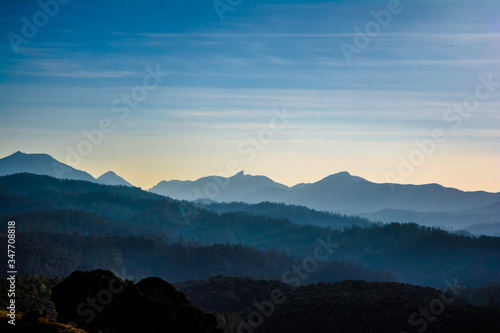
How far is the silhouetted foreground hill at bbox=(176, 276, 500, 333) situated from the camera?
114 m

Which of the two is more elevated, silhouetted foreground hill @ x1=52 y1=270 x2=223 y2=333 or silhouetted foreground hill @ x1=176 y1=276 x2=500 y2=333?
silhouetted foreground hill @ x1=52 y1=270 x2=223 y2=333

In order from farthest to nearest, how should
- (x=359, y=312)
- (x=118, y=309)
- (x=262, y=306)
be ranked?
(x=262, y=306) < (x=359, y=312) < (x=118, y=309)

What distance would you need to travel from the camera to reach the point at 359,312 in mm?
119250

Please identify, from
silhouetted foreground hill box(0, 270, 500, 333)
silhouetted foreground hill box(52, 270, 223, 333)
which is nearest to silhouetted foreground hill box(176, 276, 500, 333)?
silhouetted foreground hill box(0, 270, 500, 333)

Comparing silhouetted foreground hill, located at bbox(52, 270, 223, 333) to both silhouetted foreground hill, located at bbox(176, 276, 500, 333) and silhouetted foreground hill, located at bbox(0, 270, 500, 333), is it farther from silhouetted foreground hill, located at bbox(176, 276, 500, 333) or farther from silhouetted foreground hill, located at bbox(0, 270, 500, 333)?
silhouetted foreground hill, located at bbox(176, 276, 500, 333)

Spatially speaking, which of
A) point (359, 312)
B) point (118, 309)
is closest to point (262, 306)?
point (359, 312)

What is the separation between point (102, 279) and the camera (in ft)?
182

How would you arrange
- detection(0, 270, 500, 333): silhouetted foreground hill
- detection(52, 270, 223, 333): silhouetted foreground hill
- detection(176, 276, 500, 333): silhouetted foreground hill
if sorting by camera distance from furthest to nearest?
detection(176, 276, 500, 333): silhouetted foreground hill < detection(0, 270, 500, 333): silhouetted foreground hill < detection(52, 270, 223, 333): silhouetted foreground hill

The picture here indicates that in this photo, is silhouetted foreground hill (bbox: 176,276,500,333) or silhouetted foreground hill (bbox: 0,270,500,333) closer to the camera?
silhouetted foreground hill (bbox: 0,270,500,333)

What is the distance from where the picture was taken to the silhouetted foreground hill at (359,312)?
114m

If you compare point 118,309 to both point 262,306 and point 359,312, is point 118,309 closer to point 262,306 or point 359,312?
point 359,312

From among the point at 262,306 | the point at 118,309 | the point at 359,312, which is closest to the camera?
the point at 118,309

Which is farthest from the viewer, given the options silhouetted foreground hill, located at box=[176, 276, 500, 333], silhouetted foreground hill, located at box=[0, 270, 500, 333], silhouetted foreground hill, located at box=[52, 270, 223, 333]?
silhouetted foreground hill, located at box=[176, 276, 500, 333]

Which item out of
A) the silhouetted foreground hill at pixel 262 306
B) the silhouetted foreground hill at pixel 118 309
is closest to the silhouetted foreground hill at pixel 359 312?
the silhouetted foreground hill at pixel 262 306
